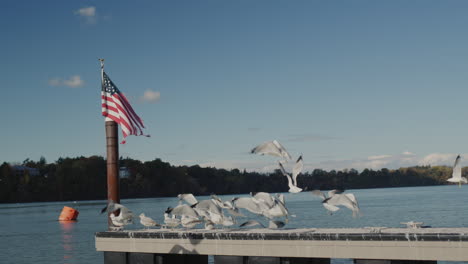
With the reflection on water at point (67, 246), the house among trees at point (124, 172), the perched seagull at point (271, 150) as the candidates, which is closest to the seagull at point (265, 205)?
the perched seagull at point (271, 150)

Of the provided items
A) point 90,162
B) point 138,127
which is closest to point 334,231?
point 138,127

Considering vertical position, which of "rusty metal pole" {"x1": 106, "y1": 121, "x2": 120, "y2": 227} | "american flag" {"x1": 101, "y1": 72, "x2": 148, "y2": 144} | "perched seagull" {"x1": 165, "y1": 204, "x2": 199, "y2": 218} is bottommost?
"perched seagull" {"x1": 165, "y1": 204, "x2": 199, "y2": 218}

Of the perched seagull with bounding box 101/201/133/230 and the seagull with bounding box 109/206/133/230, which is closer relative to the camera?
the perched seagull with bounding box 101/201/133/230

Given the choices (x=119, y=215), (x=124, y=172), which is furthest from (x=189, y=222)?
(x=124, y=172)

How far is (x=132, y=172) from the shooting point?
192m

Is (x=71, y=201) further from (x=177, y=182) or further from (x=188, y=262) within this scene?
(x=188, y=262)

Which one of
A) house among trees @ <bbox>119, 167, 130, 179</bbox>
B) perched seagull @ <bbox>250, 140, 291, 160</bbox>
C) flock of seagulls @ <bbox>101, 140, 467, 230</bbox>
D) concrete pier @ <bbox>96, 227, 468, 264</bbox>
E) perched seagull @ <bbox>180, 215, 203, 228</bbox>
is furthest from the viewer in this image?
house among trees @ <bbox>119, 167, 130, 179</bbox>

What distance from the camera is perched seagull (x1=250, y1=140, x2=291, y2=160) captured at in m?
15.5

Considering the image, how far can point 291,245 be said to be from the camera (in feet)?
50.4

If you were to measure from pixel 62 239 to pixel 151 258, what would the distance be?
122ft

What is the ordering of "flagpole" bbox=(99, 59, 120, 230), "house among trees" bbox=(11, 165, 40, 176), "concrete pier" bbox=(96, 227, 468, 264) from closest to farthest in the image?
"concrete pier" bbox=(96, 227, 468, 264), "flagpole" bbox=(99, 59, 120, 230), "house among trees" bbox=(11, 165, 40, 176)

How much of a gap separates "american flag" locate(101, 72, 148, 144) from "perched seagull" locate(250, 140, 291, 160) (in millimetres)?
6346

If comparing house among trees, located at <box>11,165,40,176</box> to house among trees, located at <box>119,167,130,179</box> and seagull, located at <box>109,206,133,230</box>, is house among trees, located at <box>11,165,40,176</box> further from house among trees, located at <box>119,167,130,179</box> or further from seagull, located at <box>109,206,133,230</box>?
seagull, located at <box>109,206,133,230</box>

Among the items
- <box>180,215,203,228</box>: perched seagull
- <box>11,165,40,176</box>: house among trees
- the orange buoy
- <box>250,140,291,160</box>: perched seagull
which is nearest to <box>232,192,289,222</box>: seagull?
<box>180,215,203,228</box>: perched seagull
